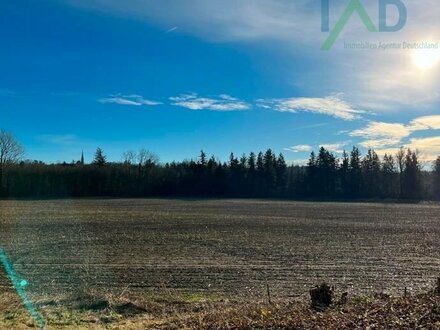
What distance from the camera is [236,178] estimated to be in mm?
132500

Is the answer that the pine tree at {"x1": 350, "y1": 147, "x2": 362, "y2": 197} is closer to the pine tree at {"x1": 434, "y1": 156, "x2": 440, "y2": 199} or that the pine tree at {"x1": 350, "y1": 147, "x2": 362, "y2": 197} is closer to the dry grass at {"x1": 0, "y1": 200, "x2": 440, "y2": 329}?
the pine tree at {"x1": 434, "y1": 156, "x2": 440, "y2": 199}

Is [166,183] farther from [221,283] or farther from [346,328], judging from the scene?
[346,328]

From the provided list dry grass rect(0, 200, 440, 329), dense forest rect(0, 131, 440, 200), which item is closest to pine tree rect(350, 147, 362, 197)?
dense forest rect(0, 131, 440, 200)

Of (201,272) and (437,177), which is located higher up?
(437,177)

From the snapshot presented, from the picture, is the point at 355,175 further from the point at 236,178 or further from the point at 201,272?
the point at 201,272

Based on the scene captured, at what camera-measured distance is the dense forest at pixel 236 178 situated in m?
119

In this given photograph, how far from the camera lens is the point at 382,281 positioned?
16.8 m

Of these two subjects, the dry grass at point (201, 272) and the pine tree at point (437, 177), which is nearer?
the dry grass at point (201, 272)

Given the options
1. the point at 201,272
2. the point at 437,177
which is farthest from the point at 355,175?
the point at 201,272

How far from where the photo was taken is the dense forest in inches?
4697

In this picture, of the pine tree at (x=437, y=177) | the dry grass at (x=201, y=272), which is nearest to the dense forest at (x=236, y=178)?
the pine tree at (x=437, y=177)

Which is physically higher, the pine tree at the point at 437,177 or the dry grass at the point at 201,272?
the pine tree at the point at 437,177

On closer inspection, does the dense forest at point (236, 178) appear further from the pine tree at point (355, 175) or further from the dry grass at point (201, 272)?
the dry grass at point (201, 272)

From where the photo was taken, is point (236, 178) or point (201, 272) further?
point (236, 178)
